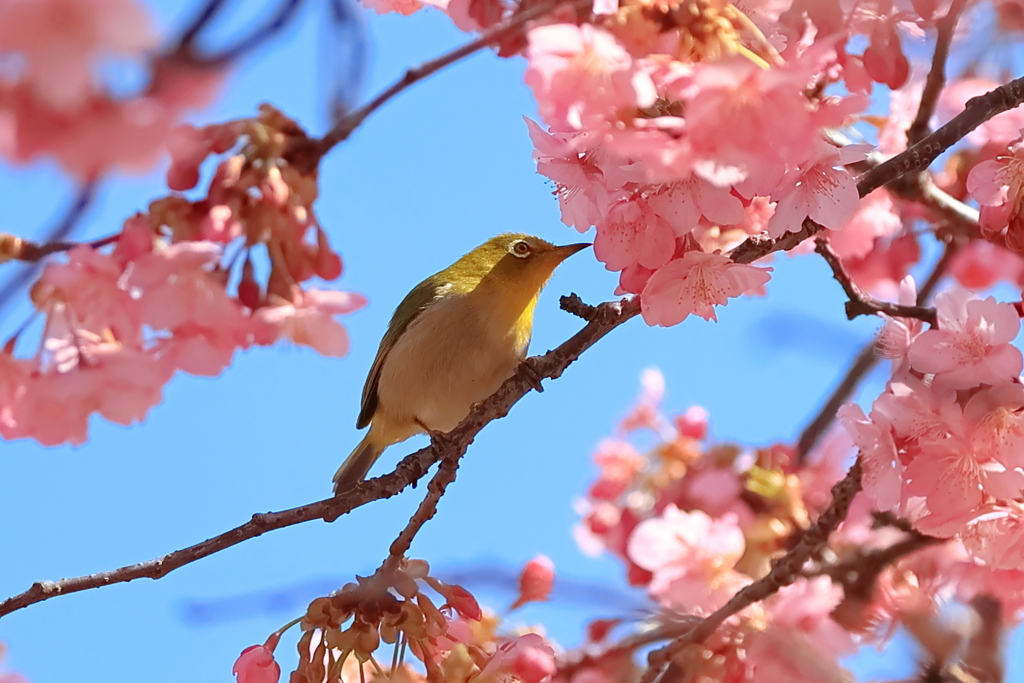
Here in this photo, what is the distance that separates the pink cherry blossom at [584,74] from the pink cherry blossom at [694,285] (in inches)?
25.2

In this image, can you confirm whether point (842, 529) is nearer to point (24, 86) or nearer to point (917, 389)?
point (917, 389)

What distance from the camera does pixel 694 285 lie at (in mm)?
2541

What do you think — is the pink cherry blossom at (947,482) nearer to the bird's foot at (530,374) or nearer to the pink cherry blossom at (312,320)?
the bird's foot at (530,374)

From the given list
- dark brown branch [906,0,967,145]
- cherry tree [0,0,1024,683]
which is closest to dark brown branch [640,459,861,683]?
cherry tree [0,0,1024,683]

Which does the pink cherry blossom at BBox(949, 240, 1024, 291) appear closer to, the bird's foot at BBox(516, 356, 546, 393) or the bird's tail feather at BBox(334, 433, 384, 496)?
the bird's foot at BBox(516, 356, 546, 393)

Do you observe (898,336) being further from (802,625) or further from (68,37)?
(68,37)

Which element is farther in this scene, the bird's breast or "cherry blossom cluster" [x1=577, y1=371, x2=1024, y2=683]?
the bird's breast

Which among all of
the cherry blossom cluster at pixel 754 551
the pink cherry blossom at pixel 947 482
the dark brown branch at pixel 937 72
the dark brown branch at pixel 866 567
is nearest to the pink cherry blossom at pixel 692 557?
the cherry blossom cluster at pixel 754 551

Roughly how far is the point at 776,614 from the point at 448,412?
69.5 inches

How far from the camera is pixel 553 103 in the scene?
1.93m

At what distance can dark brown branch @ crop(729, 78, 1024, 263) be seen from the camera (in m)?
2.62

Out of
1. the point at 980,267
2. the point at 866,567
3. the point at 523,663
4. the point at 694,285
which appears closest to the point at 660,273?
the point at 694,285

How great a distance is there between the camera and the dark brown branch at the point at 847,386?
4.52 m

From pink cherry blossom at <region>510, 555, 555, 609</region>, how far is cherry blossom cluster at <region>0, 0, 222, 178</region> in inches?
94.3
